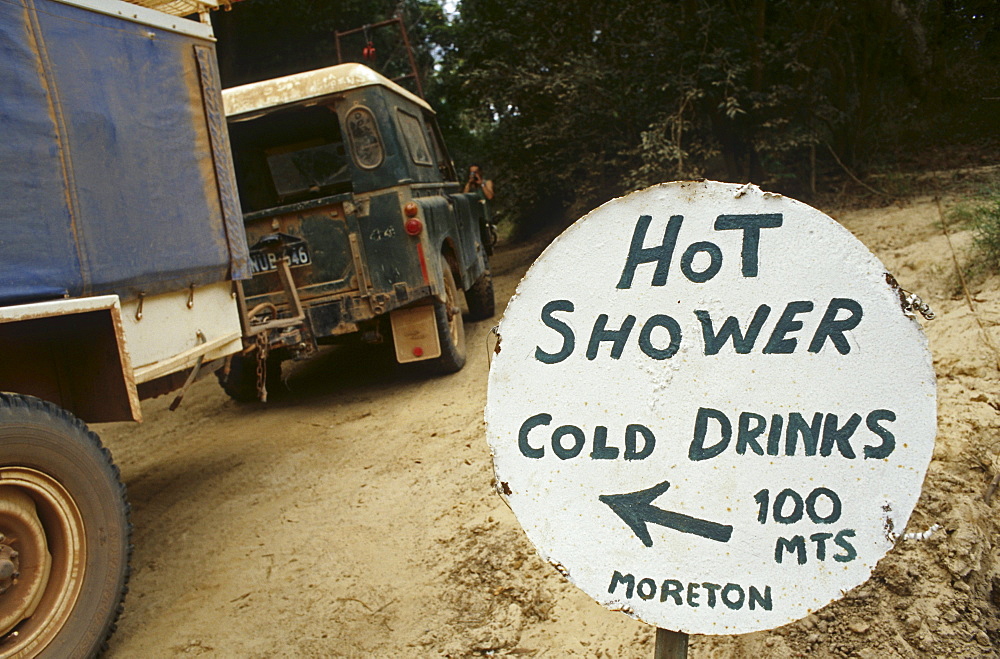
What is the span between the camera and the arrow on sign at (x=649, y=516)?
54.1 inches

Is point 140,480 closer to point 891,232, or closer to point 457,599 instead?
point 457,599

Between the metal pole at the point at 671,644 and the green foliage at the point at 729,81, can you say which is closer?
the metal pole at the point at 671,644

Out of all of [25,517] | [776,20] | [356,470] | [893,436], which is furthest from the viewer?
[776,20]

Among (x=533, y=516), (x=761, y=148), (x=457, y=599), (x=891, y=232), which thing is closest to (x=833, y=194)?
(x=761, y=148)

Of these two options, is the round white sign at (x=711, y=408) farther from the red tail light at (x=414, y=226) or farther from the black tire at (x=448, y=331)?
the black tire at (x=448, y=331)

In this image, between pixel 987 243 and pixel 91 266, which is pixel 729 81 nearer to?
pixel 987 243

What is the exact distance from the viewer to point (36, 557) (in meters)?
2.37

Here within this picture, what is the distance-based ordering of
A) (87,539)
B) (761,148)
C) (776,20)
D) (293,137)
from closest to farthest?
1. (87,539)
2. (293,137)
3. (761,148)
4. (776,20)

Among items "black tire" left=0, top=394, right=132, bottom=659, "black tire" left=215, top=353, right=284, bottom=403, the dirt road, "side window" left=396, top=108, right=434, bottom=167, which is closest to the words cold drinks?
the dirt road

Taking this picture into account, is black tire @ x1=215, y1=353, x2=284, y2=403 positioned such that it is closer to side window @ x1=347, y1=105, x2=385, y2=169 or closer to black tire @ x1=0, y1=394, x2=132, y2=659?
side window @ x1=347, y1=105, x2=385, y2=169

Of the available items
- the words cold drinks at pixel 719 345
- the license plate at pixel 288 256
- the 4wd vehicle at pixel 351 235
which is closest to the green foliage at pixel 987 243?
the 4wd vehicle at pixel 351 235

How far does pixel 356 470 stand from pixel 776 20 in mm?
8058

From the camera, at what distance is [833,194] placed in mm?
8422

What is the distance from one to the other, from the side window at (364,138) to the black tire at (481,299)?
2.67m
